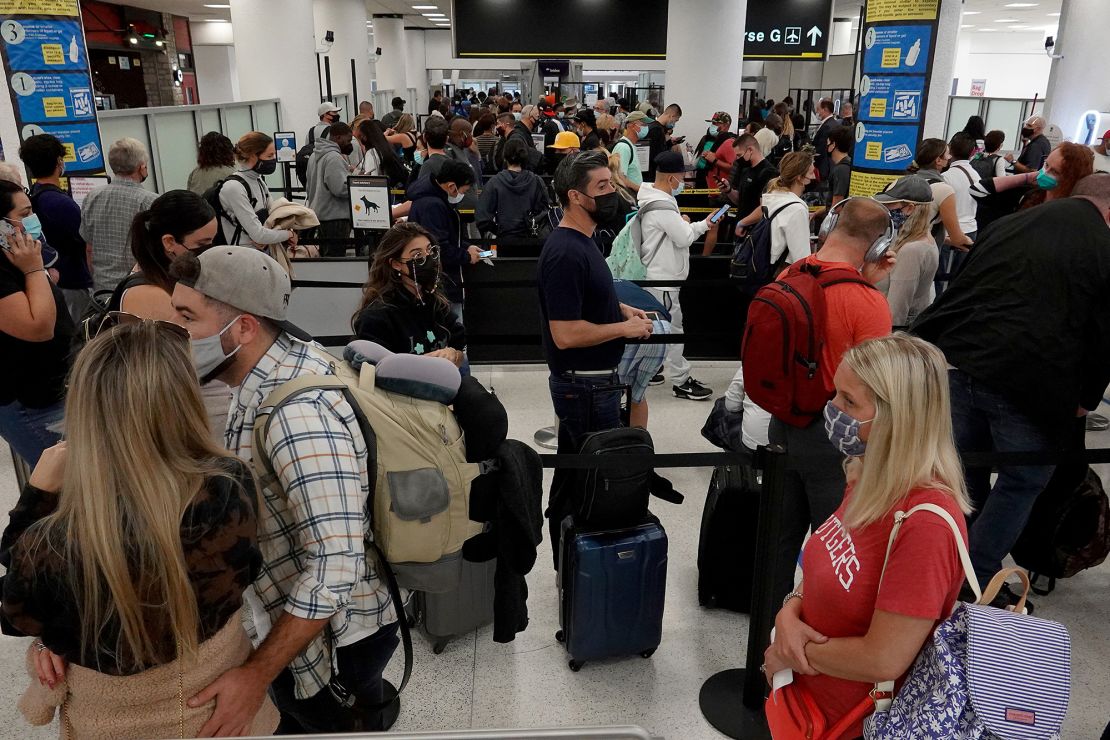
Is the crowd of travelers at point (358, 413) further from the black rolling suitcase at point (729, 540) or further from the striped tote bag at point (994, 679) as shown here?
the black rolling suitcase at point (729, 540)

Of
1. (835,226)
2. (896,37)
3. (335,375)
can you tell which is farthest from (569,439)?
(896,37)

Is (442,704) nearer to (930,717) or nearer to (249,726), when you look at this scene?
(249,726)

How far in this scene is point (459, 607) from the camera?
3275 mm

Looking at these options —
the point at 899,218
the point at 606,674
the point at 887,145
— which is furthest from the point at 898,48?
the point at 606,674

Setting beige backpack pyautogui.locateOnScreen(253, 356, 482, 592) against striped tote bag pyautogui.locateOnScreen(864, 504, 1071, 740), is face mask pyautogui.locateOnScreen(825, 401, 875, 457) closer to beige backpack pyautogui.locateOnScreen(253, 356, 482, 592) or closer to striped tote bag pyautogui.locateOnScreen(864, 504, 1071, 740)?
striped tote bag pyautogui.locateOnScreen(864, 504, 1071, 740)

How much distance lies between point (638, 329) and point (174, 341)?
2.33 meters

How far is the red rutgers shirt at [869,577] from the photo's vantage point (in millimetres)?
1674

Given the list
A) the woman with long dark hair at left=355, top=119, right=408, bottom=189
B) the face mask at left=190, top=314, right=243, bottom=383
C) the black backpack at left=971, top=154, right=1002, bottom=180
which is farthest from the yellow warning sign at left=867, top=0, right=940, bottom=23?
the face mask at left=190, top=314, right=243, bottom=383

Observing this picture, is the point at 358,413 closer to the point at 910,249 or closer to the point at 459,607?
the point at 459,607

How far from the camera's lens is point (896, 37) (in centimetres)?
812

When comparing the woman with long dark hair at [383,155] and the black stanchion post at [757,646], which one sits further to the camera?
the woman with long dark hair at [383,155]

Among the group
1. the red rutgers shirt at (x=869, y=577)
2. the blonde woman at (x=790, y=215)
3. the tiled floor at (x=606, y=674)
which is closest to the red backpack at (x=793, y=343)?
the red rutgers shirt at (x=869, y=577)

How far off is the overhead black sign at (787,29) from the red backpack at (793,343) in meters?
14.2

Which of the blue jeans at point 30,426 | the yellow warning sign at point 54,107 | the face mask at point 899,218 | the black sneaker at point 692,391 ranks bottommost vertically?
the black sneaker at point 692,391
